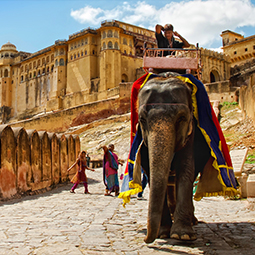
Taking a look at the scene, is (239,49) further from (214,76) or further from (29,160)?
(29,160)

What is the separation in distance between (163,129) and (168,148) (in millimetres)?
217

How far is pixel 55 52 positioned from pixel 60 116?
14920 millimetres

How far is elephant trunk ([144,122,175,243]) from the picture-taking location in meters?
3.52

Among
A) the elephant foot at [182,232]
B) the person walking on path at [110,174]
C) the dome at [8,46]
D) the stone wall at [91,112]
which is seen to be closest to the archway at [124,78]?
the stone wall at [91,112]

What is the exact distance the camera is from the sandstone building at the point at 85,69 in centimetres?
4407

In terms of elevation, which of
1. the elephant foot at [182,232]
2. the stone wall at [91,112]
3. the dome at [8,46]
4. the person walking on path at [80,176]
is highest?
the dome at [8,46]

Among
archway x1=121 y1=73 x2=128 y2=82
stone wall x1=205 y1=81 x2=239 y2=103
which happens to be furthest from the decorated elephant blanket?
archway x1=121 y1=73 x2=128 y2=82

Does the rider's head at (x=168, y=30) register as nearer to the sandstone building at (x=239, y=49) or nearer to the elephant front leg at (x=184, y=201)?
the elephant front leg at (x=184, y=201)

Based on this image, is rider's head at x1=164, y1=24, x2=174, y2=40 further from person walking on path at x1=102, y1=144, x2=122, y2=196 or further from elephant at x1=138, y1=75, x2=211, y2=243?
person walking on path at x1=102, y1=144, x2=122, y2=196

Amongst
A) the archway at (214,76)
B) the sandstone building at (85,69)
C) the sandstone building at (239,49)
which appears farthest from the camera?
the sandstone building at (239,49)

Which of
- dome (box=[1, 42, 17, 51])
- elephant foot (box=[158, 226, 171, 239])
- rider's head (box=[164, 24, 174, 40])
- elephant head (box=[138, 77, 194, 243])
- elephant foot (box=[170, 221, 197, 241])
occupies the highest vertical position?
dome (box=[1, 42, 17, 51])

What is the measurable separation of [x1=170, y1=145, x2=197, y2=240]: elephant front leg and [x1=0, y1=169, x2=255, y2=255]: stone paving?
→ 142 millimetres

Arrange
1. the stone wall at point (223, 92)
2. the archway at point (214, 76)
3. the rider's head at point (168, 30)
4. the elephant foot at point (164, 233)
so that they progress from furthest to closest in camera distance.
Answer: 1. the archway at point (214, 76)
2. the stone wall at point (223, 92)
3. the rider's head at point (168, 30)
4. the elephant foot at point (164, 233)

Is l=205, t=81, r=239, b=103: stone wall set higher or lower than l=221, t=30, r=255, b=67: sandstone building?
lower
